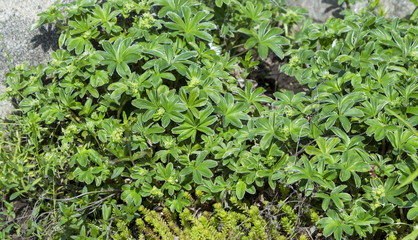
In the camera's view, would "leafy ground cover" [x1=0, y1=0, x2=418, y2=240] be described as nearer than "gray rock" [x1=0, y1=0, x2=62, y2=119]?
Yes

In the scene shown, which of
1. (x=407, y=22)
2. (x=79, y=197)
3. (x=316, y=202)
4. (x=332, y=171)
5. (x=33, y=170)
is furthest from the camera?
(x=407, y=22)

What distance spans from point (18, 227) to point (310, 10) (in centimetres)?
342

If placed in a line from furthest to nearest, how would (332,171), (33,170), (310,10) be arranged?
(310,10), (33,170), (332,171)

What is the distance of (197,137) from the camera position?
12.3 feet

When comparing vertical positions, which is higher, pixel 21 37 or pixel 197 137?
pixel 21 37

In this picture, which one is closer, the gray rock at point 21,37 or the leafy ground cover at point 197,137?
the leafy ground cover at point 197,137

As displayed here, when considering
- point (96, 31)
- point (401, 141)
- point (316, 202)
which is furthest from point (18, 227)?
point (401, 141)

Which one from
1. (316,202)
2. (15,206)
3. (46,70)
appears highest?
(46,70)

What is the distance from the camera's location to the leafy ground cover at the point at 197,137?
3.32 m

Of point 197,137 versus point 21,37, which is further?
point 21,37

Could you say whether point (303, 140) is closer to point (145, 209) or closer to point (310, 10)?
point (145, 209)

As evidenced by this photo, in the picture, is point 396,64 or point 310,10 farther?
point 310,10

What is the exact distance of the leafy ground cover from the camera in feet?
10.9

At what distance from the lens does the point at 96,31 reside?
402 cm
